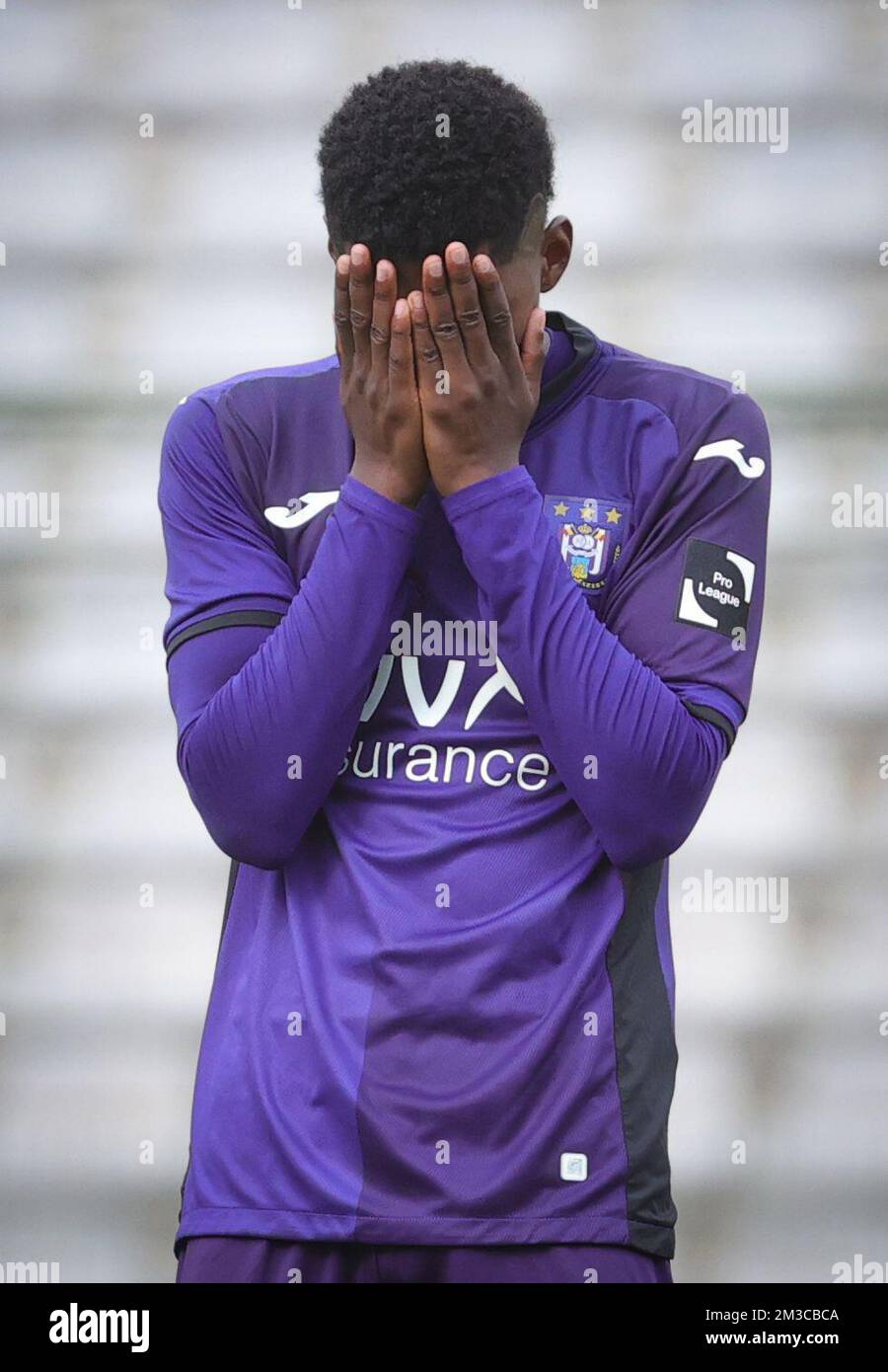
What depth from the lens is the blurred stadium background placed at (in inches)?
99.4

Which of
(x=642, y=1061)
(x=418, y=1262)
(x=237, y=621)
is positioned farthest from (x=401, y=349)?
(x=418, y=1262)

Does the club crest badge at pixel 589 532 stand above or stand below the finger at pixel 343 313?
below

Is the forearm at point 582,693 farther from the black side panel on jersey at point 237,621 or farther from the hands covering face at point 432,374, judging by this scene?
the black side panel on jersey at point 237,621

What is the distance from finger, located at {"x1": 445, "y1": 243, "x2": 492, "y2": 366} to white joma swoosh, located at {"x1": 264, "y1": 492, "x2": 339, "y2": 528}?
177 mm

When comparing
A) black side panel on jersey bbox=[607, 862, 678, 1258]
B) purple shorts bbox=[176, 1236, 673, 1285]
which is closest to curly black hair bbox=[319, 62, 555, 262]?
black side panel on jersey bbox=[607, 862, 678, 1258]

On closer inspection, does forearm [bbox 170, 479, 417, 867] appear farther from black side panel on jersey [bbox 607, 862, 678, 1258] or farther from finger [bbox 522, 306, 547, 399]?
black side panel on jersey [bbox 607, 862, 678, 1258]

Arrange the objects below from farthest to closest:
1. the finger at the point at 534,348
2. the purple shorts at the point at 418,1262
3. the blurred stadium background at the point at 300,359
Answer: the blurred stadium background at the point at 300,359, the finger at the point at 534,348, the purple shorts at the point at 418,1262

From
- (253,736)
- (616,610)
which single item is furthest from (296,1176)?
(616,610)

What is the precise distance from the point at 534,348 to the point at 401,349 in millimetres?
113

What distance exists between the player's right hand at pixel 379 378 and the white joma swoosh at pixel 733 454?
9.6 inches

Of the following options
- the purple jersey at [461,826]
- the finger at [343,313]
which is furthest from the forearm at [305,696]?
the finger at [343,313]

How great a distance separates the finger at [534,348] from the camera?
4.26 feet

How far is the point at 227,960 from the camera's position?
1.33 m
